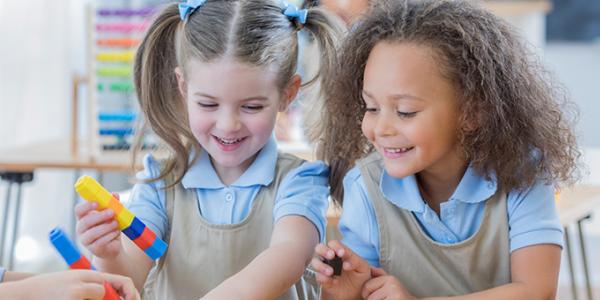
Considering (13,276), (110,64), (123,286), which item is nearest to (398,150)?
(123,286)

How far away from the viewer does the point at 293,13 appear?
1370mm

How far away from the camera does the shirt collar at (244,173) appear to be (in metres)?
1.36

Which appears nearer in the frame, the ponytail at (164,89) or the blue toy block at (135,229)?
the blue toy block at (135,229)

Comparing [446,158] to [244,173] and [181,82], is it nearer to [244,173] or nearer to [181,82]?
[244,173]

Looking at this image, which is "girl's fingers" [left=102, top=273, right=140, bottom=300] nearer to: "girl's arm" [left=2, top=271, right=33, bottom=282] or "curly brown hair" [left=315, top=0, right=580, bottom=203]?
"girl's arm" [left=2, top=271, right=33, bottom=282]

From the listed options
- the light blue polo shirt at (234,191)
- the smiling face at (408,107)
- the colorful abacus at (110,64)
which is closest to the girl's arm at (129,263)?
the light blue polo shirt at (234,191)

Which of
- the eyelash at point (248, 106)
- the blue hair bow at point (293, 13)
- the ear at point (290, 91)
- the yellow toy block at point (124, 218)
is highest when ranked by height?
the blue hair bow at point (293, 13)

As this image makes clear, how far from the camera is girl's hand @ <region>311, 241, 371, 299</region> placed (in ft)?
3.85

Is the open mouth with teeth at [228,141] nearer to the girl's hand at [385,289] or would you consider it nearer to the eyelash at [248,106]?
the eyelash at [248,106]

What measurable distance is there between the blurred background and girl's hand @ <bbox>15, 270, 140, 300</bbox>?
1.81ft

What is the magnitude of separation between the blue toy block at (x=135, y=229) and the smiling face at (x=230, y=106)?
170mm

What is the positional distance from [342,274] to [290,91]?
30cm

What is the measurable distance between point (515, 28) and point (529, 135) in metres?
0.15

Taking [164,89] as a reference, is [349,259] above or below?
below
